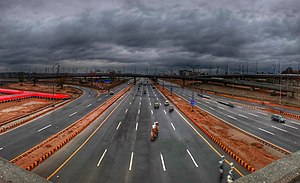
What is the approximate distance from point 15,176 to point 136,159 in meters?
14.5

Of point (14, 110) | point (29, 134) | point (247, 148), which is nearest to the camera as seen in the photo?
point (247, 148)

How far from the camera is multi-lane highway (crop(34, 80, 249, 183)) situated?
59.1 feet

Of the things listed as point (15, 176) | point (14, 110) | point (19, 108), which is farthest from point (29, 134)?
point (19, 108)

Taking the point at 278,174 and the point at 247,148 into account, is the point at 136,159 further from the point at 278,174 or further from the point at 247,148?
the point at 278,174

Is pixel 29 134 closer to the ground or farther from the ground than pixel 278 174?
closer to the ground

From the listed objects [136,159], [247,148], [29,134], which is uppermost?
[247,148]

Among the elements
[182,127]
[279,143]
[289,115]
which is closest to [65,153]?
[182,127]

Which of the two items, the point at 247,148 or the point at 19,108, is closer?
the point at 247,148

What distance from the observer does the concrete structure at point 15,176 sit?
8266 millimetres

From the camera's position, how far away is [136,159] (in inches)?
862

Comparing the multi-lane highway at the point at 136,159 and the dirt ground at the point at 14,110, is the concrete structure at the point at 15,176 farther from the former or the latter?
the dirt ground at the point at 14,110

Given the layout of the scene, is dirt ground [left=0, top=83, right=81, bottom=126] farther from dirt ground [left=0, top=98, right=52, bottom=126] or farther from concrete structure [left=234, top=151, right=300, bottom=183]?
concrete structure [left=234, top=151, right=300, bottom=183]

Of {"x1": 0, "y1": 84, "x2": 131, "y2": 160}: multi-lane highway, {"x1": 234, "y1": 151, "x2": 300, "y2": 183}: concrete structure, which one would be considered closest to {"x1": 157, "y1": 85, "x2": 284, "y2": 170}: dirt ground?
{"x1": 234, "y1": 151, "x2": 300, "y2": 183}: concrete structure

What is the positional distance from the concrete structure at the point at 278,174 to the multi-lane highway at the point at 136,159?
28.8 feet
